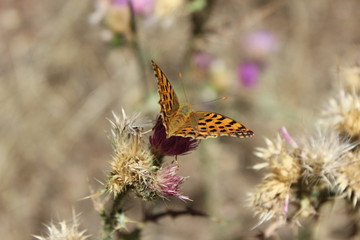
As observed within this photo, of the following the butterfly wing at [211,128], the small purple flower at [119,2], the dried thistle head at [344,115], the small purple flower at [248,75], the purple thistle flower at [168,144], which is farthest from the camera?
the small purple flower at [248,75]

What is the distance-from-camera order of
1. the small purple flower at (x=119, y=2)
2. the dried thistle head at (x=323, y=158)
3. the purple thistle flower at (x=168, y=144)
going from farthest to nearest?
the small purple flower at (x=119, y=2)
the dried thistle head at (x=323, y=158)
the purple thistle flower at (x=168, y=144)

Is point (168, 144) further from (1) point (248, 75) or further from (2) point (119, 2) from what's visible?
(1) point (248, 75)

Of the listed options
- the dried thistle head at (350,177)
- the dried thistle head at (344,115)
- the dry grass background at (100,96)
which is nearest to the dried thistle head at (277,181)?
the dried thistle head at (350,177)

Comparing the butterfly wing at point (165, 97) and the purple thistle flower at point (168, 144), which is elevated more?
the butterfly wing at point (165, 97)

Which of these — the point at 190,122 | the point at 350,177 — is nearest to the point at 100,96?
the point at 190,122

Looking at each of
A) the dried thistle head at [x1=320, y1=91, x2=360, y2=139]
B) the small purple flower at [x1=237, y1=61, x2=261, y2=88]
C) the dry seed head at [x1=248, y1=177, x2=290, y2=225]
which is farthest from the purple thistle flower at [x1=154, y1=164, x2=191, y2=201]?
the small purple flower at [x1=237, y1=61, x2=261, y2=88]

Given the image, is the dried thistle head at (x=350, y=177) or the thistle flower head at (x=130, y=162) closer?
the thistle flower head at (x=130, y=162)

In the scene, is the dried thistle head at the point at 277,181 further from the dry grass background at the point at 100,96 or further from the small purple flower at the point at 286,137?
the dry grass background at the point at 100,96
